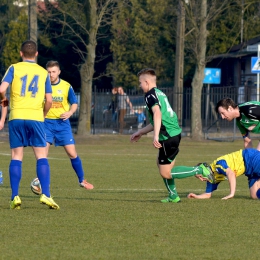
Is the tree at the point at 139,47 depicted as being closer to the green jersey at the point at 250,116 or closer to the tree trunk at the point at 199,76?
the tree trunk at the point at 199,76

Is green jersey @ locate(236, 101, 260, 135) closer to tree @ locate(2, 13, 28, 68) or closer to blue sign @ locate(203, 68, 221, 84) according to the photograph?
blue sign @ locate(203, 68, 221, 84)

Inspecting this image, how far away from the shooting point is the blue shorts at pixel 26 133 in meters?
9.07

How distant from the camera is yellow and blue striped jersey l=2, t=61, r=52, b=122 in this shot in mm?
9047

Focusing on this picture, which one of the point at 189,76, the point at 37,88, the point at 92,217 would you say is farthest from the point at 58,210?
the point at 189,76

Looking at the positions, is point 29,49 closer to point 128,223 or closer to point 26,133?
Answer: point 26,133

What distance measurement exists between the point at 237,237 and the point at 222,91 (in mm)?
29972

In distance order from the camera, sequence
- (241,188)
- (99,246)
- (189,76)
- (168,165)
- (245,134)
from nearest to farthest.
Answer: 1. (99,246)
2. (168,165)
3. (245,134)
4. (241,188)
5. (189,76)

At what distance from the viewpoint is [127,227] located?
7750mm

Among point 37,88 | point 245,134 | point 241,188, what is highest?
point 37,88

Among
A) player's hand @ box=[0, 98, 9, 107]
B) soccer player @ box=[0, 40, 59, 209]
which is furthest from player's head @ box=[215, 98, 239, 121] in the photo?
player's hand @ box=[0, 98, 9, 107]

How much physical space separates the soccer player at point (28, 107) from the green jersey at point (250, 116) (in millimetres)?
2714

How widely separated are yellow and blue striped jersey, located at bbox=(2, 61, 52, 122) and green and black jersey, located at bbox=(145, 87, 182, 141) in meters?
1.37

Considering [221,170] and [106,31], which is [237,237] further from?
[106,31]

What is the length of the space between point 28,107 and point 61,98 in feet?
11.0
